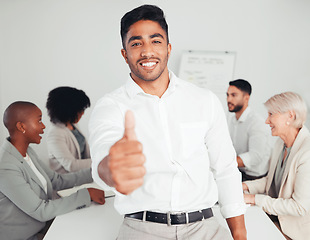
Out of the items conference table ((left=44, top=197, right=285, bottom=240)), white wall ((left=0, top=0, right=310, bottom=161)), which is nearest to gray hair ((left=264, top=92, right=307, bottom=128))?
conference table ((left=44, top=197, right=285, bottom=240))

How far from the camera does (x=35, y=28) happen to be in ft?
13.1

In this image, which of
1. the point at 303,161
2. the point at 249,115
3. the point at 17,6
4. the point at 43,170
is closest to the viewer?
the point at 303,161

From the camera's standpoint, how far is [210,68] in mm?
4023

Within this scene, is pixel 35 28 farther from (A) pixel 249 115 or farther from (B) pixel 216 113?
(B) pixel 216 113

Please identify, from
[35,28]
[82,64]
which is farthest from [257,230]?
[35,28]

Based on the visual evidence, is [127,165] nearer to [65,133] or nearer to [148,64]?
[148,64]

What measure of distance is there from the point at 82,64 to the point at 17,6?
107 centimetres

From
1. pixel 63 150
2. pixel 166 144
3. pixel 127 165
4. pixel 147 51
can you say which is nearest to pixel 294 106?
pixel 166 144

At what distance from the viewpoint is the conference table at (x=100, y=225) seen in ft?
4.67

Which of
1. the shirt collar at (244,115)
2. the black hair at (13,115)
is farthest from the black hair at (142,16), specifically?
the shirt collar at (244,115)

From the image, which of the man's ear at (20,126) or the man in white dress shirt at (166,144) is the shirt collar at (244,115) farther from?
the man's ear at (20,126)

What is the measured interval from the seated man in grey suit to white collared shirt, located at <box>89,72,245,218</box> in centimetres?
56

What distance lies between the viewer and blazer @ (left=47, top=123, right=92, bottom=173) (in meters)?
2.41

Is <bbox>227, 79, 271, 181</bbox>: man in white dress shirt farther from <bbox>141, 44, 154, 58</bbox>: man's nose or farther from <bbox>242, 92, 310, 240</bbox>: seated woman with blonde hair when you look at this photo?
<bbox>141, 44, 154, 58</bbox>: man's nose
